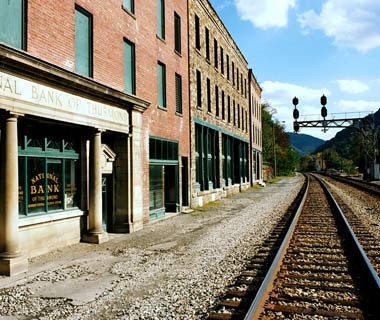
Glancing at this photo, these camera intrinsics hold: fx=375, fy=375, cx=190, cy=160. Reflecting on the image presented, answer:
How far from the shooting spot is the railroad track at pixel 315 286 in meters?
5.00

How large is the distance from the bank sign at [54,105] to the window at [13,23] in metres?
1.00

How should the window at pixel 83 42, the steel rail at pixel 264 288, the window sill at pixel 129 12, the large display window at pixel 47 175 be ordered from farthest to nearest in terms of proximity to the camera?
the window sill at pixel 129 12 < the window at pixel 83 42 < the large display window at pixel 47 175 < the steel rail at pixel 264 288

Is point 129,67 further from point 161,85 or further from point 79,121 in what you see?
point 79,121

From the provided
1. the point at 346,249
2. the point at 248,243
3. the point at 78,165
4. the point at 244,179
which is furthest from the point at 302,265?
the point at 244,179

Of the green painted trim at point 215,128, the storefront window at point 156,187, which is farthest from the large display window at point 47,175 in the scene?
the green painted trim at point 215,128

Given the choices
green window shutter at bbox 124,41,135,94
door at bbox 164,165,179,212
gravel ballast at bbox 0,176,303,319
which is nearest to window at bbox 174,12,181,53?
green window shutter at bbox 124,41,135,94

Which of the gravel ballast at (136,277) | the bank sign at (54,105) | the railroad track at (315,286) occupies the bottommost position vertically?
the gravel ballast at (136,277)

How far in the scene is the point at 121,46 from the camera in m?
13.1

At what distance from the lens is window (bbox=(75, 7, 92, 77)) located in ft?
35.6

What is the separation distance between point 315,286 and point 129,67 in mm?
10398

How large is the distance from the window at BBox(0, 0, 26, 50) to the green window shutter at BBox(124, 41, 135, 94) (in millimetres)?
4982

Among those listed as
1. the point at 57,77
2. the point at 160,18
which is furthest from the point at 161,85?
the point at 57,77

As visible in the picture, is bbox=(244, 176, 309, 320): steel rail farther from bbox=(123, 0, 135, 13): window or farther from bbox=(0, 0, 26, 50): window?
bbox=(123, 0, 135, 13): window

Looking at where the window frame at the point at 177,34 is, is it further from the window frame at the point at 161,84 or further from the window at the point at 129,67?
the window at the point at 129,67
